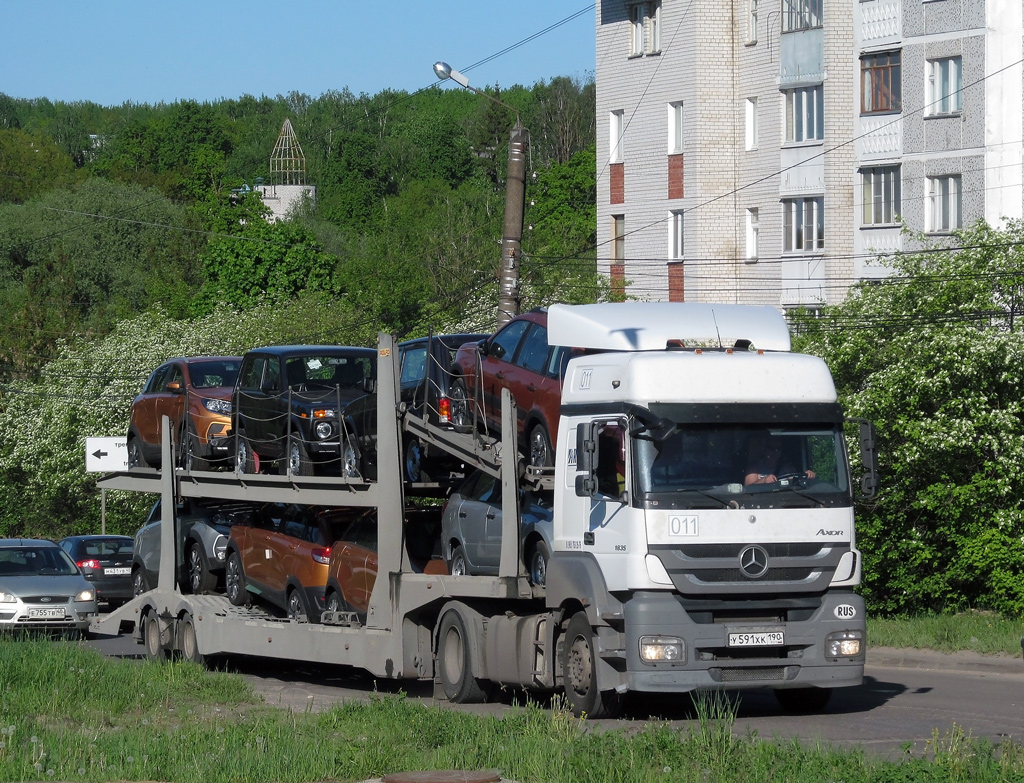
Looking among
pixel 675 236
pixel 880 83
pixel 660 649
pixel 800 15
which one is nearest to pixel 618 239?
pixel 675 236

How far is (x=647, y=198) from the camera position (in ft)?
150

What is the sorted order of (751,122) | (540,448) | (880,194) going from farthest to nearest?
(751,122)
(880,194)
(540,448)

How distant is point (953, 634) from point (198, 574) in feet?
30.9

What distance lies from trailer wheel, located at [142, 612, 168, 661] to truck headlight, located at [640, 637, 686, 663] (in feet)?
28.2

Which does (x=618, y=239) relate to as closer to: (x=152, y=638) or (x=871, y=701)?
(x=152, y=638)

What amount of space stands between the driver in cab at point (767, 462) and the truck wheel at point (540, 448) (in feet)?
7.06

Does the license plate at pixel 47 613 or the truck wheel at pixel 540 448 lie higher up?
the truck wheel at pixel 540 448

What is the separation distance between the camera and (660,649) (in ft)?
36.6

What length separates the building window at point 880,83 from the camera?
4034 centimetres

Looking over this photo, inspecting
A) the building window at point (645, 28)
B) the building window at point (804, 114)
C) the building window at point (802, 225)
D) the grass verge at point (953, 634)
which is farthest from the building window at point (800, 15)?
the grass verge at point (953, 634)

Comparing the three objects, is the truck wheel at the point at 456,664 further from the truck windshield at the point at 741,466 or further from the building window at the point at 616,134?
the building window at the point at 616,134

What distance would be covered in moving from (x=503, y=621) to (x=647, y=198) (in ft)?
111

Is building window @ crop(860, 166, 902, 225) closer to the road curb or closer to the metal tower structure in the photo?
the road curb

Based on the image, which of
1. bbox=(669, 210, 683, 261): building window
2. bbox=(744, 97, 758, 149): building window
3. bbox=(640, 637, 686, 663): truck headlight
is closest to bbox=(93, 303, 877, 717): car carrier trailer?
bbox=(640, 637, 686, 663): truck headlight
